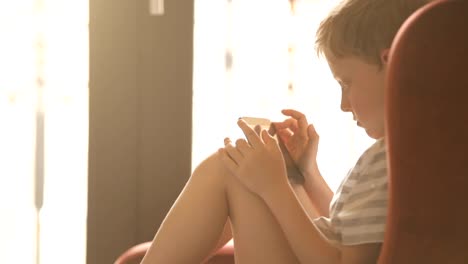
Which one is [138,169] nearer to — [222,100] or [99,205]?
[99,205]

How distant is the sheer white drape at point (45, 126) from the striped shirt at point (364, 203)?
0.97 meters

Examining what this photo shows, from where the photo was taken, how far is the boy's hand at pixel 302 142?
1.25 metres

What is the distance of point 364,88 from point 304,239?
24 centimetres

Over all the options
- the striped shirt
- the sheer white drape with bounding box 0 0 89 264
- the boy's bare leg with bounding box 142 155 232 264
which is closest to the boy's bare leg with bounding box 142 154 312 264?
the boy's bare leg with bounding box 142 155 232 264

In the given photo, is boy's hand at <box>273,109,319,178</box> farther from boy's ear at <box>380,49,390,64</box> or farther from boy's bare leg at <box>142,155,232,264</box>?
boy's ear at <box>380,49,390,64</box>

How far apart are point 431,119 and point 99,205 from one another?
46.5 inches

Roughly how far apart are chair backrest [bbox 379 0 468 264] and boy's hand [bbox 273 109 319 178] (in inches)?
20.0

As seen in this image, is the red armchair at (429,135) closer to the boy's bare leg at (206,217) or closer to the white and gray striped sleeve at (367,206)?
the white and gray striped sleeve at (367,206)

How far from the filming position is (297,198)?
3.34 feet

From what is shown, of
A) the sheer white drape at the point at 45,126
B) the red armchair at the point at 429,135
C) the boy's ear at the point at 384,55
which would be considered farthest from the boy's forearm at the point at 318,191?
the sheer white drape at the point at 45,126

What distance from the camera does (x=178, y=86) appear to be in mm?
1678

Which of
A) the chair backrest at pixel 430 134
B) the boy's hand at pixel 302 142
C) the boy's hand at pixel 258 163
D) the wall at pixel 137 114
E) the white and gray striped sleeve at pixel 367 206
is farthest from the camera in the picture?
the wall at pixel 137 114

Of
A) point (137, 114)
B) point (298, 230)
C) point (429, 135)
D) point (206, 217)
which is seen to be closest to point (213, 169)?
point (206, 217)

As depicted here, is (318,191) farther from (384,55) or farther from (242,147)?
(384,55)
